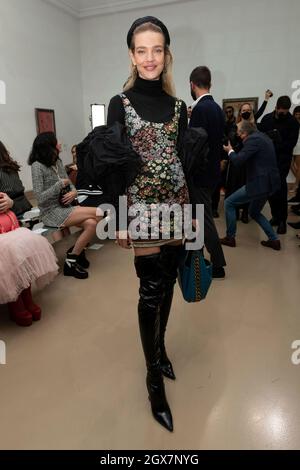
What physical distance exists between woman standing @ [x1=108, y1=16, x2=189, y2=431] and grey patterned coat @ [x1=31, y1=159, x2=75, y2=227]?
151 cm

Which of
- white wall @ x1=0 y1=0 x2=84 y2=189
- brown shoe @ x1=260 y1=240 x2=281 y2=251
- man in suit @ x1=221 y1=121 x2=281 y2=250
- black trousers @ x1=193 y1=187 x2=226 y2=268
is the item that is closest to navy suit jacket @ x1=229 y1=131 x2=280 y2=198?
man in suit @ x1=221 y1=121 x2=281 y2=250

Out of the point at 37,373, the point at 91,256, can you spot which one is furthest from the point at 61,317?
the point at 91,256

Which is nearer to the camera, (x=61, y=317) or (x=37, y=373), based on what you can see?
(x=37, y=373)

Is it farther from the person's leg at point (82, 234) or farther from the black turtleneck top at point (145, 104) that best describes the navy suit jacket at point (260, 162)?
the black turtleneck top at point (145, 104)

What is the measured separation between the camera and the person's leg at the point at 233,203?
323 centimetres

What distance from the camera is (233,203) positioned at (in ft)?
10.8

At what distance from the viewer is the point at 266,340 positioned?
75.6 inches

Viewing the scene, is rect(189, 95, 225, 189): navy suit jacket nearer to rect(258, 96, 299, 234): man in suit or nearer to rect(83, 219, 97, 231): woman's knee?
rect(83, 219, 97, 231): woman's knee

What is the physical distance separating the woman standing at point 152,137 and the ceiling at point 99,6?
17.2ft

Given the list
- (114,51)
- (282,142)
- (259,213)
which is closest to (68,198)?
(259,213)

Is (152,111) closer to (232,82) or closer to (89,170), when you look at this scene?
(89,170)

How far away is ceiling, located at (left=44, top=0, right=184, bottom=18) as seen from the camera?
217 inches

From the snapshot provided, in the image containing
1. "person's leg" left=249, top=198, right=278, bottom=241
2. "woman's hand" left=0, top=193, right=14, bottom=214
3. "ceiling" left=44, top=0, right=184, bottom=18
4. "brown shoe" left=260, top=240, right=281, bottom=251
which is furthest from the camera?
"ceiling" left=44, top=0, right=184, bottom=18

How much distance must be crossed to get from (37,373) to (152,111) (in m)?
1.38
